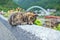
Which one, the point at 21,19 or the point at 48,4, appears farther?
the point at 48,4

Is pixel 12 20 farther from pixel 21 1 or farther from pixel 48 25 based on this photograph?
pixel 21 1

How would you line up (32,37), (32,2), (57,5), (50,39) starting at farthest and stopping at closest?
(32,2)
(57,5)
(32,37)
(50,39)

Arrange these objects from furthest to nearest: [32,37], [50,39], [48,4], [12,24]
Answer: [48,4]
[12,24]
[32,37]
[50,39]

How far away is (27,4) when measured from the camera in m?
59.2

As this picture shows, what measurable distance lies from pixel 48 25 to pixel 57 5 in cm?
4411

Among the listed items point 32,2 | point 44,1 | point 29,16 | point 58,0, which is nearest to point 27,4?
point 32,2

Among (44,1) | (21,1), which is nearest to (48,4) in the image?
(44,1)

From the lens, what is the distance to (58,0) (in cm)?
5100

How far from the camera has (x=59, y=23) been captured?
6.02 m

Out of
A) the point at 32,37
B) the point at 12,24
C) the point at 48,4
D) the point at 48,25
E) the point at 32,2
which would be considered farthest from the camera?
the point at 32,2

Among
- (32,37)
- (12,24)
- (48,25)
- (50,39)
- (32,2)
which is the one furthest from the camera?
(32,2)

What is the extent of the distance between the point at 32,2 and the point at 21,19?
51.9 meters

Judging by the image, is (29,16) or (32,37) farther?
(29,16)

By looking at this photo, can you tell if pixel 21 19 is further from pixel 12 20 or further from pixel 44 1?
pixel 44 1
